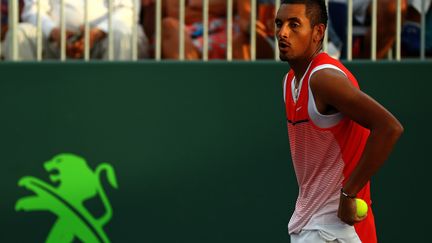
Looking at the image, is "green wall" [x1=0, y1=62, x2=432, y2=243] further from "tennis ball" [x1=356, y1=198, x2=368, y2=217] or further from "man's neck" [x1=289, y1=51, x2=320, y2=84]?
"tennis ball" [x1=356, y1=198, x2=368, y2=217]

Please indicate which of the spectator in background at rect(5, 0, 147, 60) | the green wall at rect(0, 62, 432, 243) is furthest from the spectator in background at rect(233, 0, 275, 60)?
the spectator in background at rect(5, 0, 147, 60)

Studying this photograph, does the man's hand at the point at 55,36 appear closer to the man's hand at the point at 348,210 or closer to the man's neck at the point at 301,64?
the man's neck at the point at 301,64

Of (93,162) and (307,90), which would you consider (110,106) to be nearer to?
(93,162)

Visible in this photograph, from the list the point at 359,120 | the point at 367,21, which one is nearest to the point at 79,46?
the point at 367,21

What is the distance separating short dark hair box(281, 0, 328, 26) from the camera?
4227 mm

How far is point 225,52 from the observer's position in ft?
21.9

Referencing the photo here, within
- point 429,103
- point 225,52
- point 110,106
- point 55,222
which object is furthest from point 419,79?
point 55,222

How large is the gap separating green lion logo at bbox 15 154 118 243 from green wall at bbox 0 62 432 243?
0.04 metres

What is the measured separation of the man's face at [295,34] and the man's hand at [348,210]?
0.60 m

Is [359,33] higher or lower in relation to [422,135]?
higher

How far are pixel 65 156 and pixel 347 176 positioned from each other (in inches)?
106

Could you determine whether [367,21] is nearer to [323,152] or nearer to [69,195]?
[69,195]

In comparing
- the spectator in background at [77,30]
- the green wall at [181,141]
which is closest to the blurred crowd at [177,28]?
the spectator in background at [77,30]

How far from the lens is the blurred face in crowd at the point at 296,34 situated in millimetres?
4180
